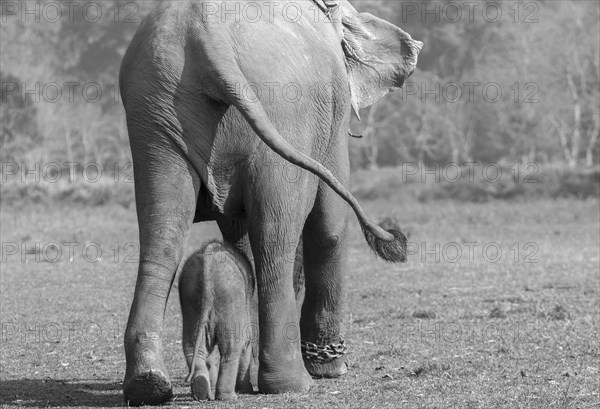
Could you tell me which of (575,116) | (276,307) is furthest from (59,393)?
(575,116)

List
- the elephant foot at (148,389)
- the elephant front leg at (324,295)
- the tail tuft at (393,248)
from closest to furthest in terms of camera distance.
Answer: the elephant foot at (148,389)
the tail tuft at (393,248)
the elephant front leg at (324,295)

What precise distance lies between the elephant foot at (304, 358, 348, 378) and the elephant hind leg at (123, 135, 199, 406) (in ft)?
6.19

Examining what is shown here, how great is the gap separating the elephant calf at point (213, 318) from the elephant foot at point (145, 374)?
0.25m

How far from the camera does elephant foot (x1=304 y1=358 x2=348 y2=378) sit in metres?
8.91

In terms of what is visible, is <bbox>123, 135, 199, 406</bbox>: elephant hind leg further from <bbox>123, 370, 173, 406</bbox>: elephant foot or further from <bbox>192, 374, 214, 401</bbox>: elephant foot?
<bbox>192, 374, 214, 401</bbox>: elephant foot

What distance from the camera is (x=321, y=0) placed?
8.82 meters

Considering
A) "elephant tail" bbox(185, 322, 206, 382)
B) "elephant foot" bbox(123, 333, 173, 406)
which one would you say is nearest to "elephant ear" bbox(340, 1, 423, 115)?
"elephant tail" bbox(185, 322, 206, 382)

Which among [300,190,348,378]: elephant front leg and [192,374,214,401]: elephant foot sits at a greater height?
[300,190,348,378]: elephant front leg

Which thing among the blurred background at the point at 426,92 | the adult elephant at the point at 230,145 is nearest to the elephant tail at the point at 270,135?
the adult elephant at the point at 230,145

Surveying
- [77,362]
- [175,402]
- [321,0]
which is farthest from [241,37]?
[77,362]

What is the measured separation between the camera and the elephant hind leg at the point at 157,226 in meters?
7.27

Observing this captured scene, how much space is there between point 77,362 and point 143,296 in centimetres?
254

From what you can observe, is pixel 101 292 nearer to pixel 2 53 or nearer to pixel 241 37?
pixel 241 37

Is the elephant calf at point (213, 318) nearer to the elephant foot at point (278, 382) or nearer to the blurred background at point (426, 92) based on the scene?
the elephant foot at point (278, 382)
